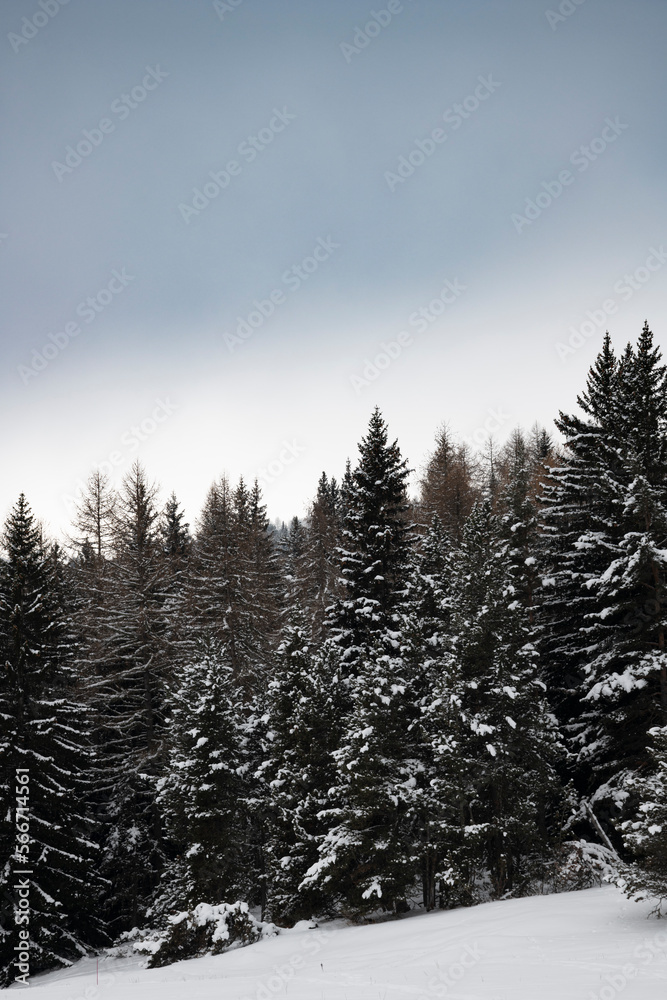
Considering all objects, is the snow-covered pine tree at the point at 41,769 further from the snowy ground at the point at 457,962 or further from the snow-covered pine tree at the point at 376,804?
the snow-covered pine tree at the point at 376,804

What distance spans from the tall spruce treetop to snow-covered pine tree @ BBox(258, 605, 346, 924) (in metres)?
2.32

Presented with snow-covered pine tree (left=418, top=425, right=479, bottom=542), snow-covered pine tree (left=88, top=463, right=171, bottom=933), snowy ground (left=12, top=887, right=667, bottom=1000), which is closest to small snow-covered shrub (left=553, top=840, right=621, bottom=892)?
snowy ground (left=12, top=887, right=667, bottom=1000)

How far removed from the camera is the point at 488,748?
1739 cm

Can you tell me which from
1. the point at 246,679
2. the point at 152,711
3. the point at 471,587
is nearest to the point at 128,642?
the point at 152,711

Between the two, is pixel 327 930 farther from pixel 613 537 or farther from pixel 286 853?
pixel 613 537

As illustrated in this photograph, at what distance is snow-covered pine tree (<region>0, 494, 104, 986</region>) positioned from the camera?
69.1 ft

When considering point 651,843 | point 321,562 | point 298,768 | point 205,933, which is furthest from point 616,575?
point 321,562

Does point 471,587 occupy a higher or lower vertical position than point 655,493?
lower

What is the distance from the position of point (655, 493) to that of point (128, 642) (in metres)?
21.9

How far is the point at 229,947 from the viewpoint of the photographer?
683 inches

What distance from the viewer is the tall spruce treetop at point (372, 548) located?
79.2ft

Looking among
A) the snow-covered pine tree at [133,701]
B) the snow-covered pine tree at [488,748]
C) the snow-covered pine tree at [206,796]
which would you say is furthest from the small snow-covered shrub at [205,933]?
the snow-covered pine tree at [133,701]

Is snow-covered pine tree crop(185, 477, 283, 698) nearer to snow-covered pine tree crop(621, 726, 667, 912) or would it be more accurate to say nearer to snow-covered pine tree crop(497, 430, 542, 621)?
snow-covered pine tree crop(497, 430, 542, 621)

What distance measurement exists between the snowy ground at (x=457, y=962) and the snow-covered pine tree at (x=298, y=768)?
300 centimetres
